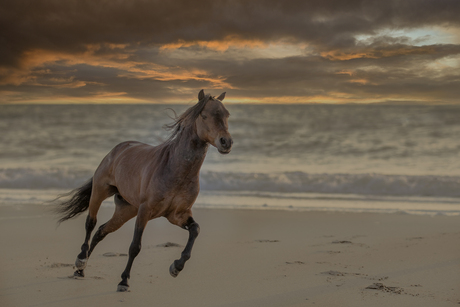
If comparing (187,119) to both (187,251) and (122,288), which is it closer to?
(187,251)

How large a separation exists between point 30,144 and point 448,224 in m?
18.5

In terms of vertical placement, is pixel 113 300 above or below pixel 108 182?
below

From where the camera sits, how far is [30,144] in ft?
68.5

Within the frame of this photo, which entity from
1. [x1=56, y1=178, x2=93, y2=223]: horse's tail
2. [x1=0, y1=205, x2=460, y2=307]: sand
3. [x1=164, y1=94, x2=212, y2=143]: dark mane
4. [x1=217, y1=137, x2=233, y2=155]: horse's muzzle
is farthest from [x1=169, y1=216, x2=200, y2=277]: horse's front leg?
[x1=56, y1=178, x2=93, y2=223]: horse's tail

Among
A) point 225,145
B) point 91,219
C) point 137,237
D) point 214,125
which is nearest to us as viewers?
point 225,145

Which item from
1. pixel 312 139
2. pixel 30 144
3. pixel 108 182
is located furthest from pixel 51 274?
pixel 312 139

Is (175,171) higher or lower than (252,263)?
higher

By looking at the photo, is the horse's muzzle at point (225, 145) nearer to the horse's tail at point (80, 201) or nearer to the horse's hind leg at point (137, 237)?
the horse's hind leg at point (137, 237)

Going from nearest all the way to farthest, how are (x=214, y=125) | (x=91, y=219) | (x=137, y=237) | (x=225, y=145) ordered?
(x=225, y=145), (x=214, y=125), (x=137, y=237), (x=91, y=219)

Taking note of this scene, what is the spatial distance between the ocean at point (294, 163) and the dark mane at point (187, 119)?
0.23 metres

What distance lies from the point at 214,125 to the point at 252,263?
2.22m

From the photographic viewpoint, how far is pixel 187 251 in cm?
396

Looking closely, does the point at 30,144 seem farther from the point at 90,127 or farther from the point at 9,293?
the point at 9,293

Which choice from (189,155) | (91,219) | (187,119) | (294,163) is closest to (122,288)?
(91,219)
